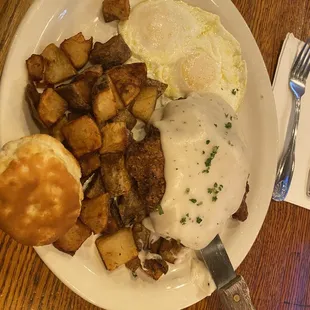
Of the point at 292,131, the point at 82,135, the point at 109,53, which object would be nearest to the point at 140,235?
the point at 82,135

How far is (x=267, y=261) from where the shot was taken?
2.21 m

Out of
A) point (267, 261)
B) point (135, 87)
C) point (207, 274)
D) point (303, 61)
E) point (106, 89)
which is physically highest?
point (106, 89)

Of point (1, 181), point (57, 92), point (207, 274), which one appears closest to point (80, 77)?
point (57, 92)

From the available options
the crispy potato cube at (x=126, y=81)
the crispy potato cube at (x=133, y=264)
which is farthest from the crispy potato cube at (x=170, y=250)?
the crispy potato cube at (x=126, y=81)

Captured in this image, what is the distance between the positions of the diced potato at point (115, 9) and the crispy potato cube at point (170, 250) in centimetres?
92

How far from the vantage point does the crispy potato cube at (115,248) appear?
1.66m

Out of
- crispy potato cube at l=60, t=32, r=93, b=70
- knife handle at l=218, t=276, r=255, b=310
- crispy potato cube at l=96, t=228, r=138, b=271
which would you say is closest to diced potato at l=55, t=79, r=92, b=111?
crispy potato cube at l=60, t=32, r=93, b=70

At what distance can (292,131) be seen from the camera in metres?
2.25

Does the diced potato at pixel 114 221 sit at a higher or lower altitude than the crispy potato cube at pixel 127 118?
lower

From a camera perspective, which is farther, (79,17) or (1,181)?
(79,17)

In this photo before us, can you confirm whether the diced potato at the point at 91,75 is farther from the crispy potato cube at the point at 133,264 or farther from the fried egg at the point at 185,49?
the crispy potato cube at the point at 133,264

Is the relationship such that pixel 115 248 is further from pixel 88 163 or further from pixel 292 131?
pixel 292 131

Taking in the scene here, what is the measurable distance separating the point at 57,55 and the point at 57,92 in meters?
0.14

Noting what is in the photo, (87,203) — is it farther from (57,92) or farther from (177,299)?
(177,299)
